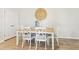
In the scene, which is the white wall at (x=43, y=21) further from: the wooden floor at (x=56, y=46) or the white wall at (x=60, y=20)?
the wooden floor at (x=56, y=46)

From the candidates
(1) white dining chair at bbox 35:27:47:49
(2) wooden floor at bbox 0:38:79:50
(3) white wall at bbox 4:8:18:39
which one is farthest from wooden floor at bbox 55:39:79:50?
(3) white wall at bbox 4:8:18:39

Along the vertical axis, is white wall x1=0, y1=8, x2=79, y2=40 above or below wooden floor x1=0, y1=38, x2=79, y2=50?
above

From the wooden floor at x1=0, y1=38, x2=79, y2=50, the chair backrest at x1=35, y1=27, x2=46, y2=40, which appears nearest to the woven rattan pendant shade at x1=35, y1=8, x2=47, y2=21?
the chair backrest at x1=35, y1=27, x2=46, y2=40

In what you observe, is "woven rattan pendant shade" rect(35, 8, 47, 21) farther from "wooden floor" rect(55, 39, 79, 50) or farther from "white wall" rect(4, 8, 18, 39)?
"wooden floor" rect(55, 39, 79, 50)

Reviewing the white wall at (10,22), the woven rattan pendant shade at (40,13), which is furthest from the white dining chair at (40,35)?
the white wall at (10,22)

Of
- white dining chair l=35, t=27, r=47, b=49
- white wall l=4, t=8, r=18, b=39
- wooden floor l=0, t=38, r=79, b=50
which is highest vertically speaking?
white wall l=4, t=8, r=18, b=39

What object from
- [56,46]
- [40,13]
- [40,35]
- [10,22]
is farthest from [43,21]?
[10,22]

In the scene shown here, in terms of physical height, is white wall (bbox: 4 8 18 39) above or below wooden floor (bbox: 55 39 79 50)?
above

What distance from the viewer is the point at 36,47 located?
2941 millimetres

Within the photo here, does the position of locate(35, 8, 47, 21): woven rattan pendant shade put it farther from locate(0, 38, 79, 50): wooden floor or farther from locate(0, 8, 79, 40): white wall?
locate(0, 38, 79, 50): wooden floor
